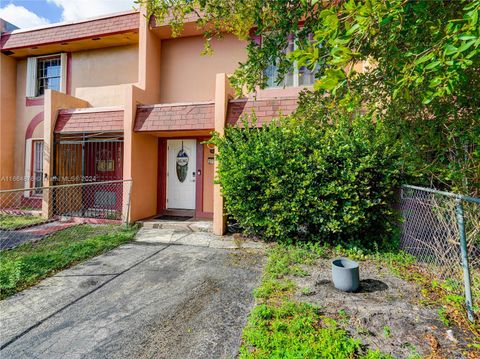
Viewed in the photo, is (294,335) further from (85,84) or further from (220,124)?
(85,84)

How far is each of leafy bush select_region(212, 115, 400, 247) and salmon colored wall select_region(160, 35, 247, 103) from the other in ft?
12.4

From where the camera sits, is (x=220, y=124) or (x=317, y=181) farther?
(x=220, y=124)

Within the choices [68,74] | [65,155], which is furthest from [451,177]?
[68,74]

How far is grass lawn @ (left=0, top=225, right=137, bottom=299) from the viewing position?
406 centimetres

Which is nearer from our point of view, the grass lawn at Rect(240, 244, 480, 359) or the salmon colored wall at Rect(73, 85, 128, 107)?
the grass lawn at Rect(240, 244, 480, 359)

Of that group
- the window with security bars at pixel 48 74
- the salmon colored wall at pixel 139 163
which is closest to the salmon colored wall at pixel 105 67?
the window with security bars at pixel 48 74

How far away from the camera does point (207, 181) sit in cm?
852

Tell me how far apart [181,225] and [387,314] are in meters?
5.52

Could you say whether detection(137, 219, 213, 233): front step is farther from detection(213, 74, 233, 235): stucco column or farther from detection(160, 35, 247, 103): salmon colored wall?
detection(160, 35, 247, 103): salmon colored wall

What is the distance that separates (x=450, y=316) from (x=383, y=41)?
322cm

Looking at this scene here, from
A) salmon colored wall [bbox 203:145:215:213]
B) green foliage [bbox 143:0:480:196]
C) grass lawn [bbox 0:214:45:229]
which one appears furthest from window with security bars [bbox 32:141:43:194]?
green foliage [bbox 143:0:480:196]

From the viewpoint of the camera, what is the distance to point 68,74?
10.2 meters

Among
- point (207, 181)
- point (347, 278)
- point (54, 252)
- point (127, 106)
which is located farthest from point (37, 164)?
point (347, 278)

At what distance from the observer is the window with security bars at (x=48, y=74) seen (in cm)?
1048
